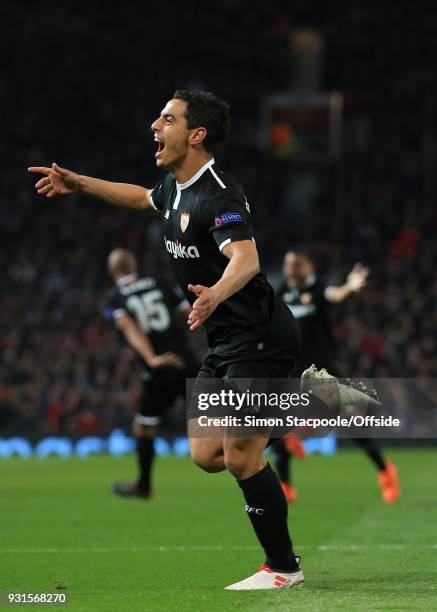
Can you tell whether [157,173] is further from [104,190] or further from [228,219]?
[228,219]

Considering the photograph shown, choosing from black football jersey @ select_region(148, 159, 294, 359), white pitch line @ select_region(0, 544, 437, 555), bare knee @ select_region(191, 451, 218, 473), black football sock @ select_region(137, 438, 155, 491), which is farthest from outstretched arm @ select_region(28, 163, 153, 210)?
black football sock @ select_region(137, 438, 155, 491)

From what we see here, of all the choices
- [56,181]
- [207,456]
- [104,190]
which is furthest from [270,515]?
[56,181]

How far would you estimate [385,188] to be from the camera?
1104 inches

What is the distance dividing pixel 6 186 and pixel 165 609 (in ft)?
77.6

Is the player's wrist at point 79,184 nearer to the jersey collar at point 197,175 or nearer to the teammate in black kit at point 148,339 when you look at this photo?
the jersey collar at point 197,175

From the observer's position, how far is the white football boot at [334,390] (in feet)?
20.2

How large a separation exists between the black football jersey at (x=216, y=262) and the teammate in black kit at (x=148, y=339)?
4.93 m

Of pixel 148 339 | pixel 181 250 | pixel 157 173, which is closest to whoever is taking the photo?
pixel 181 250

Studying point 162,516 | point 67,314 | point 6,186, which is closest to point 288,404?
point 162,516

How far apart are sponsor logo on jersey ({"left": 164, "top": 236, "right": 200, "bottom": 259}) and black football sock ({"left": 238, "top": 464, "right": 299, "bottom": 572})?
1.10 meters

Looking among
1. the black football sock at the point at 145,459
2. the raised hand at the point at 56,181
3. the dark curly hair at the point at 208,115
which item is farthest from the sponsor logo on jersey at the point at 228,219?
the black football sock at the point at 145,459

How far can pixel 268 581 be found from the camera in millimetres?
5953

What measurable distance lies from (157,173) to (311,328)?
59.5 ft

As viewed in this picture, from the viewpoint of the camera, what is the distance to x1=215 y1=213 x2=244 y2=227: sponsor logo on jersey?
572cm
